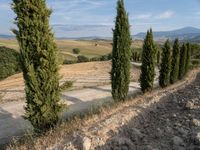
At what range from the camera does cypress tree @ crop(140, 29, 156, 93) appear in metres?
22.8

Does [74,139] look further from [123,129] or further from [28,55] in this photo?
[28,55]

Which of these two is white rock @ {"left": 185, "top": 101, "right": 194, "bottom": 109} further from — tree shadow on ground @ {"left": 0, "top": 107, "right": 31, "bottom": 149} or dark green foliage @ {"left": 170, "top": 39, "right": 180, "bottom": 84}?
dark green foliage @ {"left": 170, "top": 39, "right": 180, "bottom": 84}

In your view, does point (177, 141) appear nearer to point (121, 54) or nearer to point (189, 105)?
point (189, 105)

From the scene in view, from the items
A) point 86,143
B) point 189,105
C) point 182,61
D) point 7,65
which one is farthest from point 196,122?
point 7,65

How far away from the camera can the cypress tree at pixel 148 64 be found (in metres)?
22.8

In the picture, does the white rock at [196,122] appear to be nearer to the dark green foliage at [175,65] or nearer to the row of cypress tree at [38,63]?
the row of cypress tree at [38,63]

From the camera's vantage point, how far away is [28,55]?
11.3m

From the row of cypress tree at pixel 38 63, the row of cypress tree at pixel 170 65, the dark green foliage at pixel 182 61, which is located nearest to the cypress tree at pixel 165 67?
the row of cypress tree at pixel 170 65

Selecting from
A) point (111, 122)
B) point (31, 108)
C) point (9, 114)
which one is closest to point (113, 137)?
point (111, 122)

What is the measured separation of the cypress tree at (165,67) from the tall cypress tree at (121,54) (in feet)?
29.2

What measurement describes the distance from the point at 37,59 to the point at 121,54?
8.54 m

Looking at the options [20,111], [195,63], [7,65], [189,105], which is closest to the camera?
[189,105]

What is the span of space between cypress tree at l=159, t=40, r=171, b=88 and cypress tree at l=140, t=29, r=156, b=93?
463cm

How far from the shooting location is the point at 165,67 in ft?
93.2
